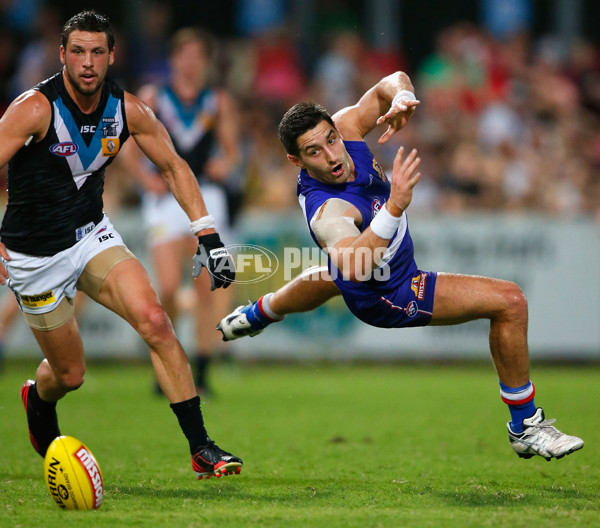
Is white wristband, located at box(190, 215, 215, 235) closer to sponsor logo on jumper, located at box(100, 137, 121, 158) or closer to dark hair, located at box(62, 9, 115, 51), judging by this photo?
sponsor logo on jumper, located at box(100, 137, 121, 158)

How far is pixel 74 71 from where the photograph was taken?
203 inches

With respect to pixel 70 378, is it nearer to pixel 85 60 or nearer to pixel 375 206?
pixel 85 60

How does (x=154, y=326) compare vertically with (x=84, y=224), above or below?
below

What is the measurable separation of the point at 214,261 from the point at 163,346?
1.84 feet

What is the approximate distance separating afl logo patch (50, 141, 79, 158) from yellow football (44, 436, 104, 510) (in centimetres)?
162

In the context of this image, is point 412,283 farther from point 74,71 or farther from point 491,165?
point 491,165

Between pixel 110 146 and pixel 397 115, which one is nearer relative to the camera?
pixel 110 146

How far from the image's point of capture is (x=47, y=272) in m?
5.42

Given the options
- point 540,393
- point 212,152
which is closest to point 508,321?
point 540,393

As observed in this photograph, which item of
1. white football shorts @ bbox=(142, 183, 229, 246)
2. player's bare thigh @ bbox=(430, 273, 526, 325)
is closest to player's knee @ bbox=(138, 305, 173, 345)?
player's bare thigh @ bbox=(430, 273, 526, 325)

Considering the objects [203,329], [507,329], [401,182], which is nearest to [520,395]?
[507,329]

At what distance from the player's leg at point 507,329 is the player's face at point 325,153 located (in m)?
0.90

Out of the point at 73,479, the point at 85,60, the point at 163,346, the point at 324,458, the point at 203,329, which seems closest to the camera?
the point at 73,479

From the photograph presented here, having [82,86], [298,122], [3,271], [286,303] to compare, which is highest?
[82,86]
